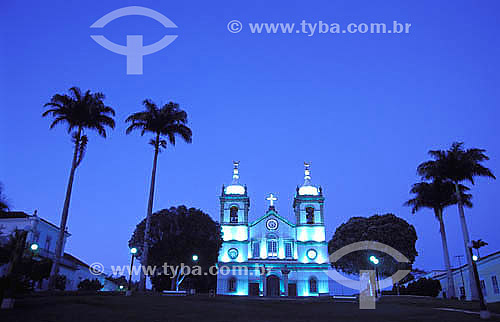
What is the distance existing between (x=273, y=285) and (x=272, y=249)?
526cm

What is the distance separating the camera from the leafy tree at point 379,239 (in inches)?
1838

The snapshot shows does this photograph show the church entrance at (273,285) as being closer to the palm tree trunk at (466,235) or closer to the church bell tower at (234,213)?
the church bell tower at (234,213)

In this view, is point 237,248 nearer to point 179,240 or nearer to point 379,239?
point 179,240

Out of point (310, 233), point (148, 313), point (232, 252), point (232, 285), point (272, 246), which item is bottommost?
point (148, 313)

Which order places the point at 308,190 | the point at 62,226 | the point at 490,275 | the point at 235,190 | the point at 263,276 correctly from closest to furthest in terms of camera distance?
the point at 62,226, the point at 490,275, the point at 263,276, the point at 235,190, the point at 308,190

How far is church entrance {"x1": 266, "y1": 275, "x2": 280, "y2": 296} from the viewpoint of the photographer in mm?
55750

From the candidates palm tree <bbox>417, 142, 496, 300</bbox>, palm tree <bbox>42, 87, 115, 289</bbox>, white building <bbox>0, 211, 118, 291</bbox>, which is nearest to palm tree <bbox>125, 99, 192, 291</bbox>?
palm tree <bbox>42, 87, 115, 289</bbox>

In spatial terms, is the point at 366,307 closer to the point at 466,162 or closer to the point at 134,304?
the point at 134,304

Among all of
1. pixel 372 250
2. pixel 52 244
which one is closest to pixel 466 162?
pixel 372 250

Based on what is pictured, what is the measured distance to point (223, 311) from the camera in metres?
18.3

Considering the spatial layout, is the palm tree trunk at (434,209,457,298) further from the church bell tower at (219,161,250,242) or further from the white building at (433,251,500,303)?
the church bell tower at (219,161,250,242)

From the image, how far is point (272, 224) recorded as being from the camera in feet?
199

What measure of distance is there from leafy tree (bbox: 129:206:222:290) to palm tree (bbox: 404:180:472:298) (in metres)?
21.5

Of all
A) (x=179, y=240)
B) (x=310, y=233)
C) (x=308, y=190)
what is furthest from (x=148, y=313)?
(x=308, y=190)
